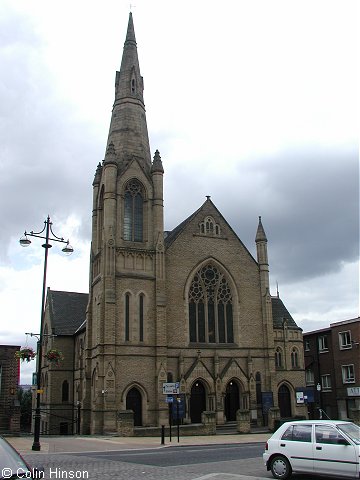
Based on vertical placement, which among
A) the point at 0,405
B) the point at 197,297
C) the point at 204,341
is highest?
the point at 197,297

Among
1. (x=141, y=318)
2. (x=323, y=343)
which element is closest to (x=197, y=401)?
(x=141, y=318)

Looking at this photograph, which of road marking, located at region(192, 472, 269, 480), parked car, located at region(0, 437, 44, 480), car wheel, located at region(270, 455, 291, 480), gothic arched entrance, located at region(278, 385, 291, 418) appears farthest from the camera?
gothic arched entrance, located at region(278, 385, 291, 418)

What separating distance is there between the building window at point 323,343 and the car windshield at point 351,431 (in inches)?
1570

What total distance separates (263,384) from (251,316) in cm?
556

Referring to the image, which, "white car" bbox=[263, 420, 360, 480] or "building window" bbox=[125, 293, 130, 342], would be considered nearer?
"white car" bbox=[263, 420, 360, 480]

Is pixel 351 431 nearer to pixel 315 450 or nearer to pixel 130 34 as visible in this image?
pixel 315 450

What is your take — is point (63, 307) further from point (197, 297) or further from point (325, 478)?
point (325, 478)

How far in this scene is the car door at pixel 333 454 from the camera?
13.1 m

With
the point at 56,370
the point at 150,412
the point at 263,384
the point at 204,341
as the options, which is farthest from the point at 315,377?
the point at 56,370

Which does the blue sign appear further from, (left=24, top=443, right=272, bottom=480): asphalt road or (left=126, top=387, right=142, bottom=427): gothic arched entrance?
(left=24, top=443, right=272, bottom=480): asphalt road

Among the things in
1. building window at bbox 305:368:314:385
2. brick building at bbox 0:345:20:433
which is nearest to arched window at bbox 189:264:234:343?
building window at bbox 305:368:314:385

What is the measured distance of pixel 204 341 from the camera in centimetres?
4328

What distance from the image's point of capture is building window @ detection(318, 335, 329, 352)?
2071 inches

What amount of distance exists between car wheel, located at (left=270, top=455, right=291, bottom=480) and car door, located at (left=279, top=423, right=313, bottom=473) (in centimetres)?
14
